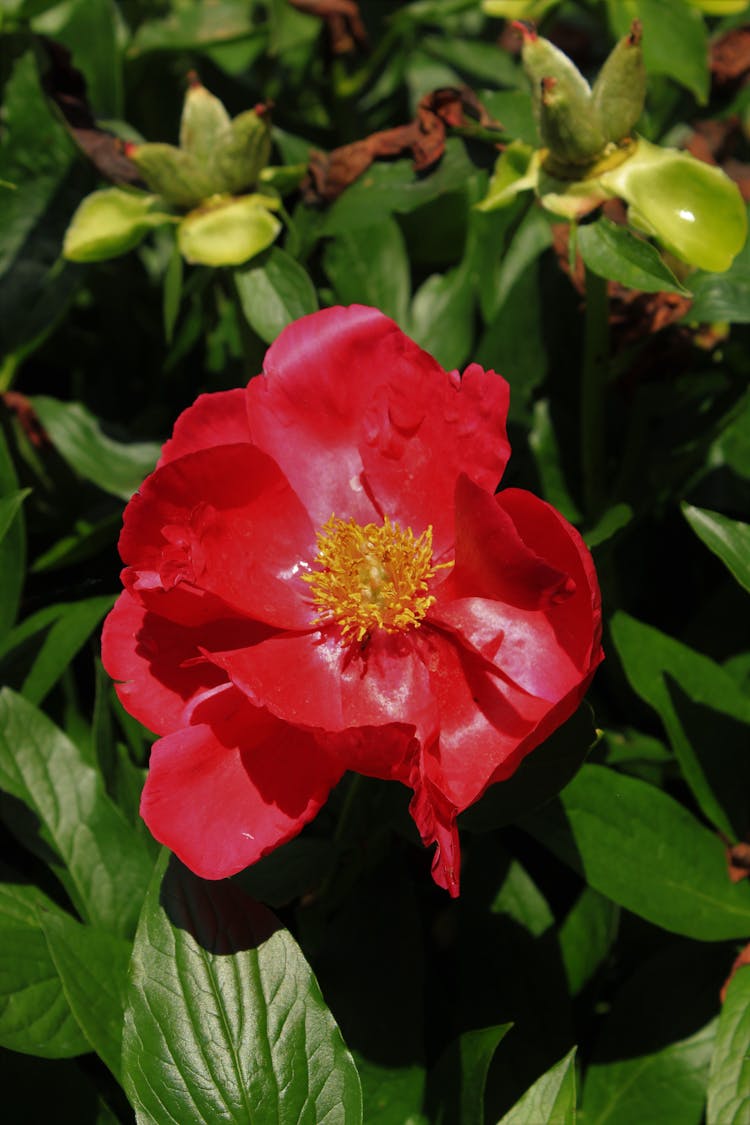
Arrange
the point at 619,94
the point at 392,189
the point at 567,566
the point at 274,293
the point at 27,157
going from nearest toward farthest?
the point at 567,566, the point at 619,94, the point at 274,293, the point at 392,189, the point at 27,157

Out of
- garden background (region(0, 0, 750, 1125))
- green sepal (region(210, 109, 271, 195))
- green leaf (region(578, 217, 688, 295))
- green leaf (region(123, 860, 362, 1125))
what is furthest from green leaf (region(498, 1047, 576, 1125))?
green sepal (region(210, 109, 271, 195))

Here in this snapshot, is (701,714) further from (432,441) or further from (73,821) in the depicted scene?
(73,821)

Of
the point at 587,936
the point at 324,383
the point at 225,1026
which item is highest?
the point at 324,383

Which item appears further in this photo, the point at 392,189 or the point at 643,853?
the point at 392,189

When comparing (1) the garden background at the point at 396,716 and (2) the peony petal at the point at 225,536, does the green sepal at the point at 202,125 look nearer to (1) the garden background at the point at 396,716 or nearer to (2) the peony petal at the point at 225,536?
(1) the garden background at the point at 396,716

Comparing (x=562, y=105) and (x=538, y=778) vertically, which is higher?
(x=562, y=105)

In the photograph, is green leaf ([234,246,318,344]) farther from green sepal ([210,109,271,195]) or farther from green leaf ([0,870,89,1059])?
green leaf ([0,870,89,1059])

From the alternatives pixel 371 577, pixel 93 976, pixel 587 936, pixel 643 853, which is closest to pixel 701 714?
pixel 643 853
